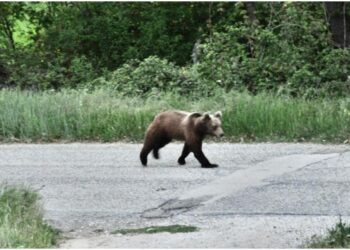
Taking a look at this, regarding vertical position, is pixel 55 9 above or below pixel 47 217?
above

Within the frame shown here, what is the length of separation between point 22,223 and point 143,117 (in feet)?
23.2

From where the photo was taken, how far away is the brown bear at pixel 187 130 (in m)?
10.9

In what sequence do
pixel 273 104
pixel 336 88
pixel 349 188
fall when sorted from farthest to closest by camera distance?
pixel 336 88
pixel 273 104
pixel 349 188

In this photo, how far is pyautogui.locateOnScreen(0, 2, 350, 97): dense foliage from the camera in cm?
1828

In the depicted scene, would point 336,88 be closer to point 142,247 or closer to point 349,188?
point 349,188

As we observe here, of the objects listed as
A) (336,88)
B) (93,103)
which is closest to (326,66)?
(336,88)

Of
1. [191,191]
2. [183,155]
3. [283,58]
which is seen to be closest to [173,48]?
[283,58]

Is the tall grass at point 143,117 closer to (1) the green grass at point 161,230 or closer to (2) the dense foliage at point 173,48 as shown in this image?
(2) the dense foliage at point 173,48

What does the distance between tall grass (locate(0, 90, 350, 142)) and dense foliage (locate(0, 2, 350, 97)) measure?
2.20 m

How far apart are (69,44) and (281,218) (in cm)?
1730

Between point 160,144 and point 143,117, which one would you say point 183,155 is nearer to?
point 160,144

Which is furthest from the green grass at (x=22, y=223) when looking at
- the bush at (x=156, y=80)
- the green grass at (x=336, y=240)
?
the bush at (x=156, y=80)

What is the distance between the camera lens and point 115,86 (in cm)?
1850

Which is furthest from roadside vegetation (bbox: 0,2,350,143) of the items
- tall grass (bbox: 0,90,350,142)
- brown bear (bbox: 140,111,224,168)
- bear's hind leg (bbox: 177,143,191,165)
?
brown bear (bbox: 140,111,224,168)
